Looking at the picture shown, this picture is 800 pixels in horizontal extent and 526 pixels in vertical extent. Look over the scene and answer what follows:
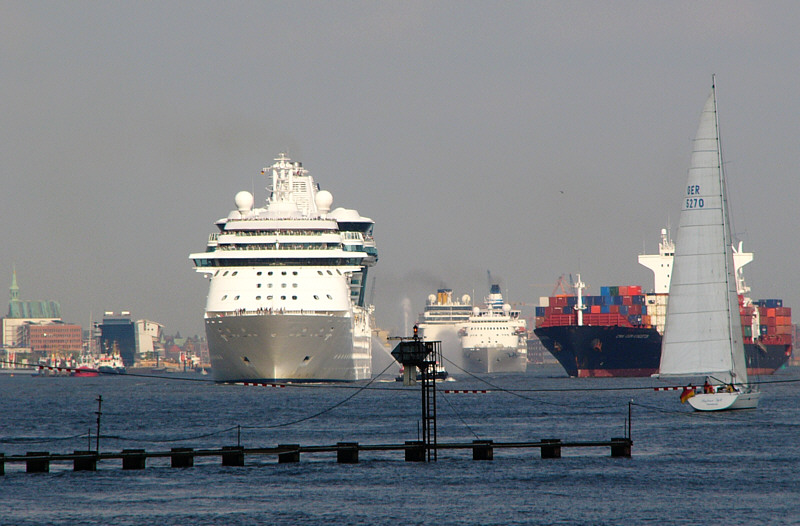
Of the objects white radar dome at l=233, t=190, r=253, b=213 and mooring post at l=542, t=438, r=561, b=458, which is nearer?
mooring post at l=542, t=438, r=561, b=458

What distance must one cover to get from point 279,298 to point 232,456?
5197 centimetres

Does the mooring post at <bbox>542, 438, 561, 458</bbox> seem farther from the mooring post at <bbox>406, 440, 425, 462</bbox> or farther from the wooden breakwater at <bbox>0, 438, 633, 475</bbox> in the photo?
the mooring post at <bbox>406, 440, 425, 462</bbox>

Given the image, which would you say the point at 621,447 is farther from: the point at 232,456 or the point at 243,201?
the point at 243,201

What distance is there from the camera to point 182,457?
47.0m

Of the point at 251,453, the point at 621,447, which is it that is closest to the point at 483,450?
the point at 621,447

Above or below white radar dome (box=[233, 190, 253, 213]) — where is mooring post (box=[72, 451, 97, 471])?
below

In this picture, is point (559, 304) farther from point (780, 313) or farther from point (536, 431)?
point (536, 431)

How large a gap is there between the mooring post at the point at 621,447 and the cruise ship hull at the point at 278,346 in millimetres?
48111

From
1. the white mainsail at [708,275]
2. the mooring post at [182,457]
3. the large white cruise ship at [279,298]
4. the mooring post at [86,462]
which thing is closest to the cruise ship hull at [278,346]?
the large white cruise ship at [279,298]

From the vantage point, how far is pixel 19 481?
142ft

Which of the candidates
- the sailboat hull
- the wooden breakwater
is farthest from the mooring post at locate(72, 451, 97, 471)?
the sailboat hull

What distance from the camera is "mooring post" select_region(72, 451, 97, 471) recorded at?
45.7m

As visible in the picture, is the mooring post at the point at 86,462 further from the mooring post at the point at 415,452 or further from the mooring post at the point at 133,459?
the mooring post at the point at 415,452

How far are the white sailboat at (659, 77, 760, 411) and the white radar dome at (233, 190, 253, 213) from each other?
51.1 metres
